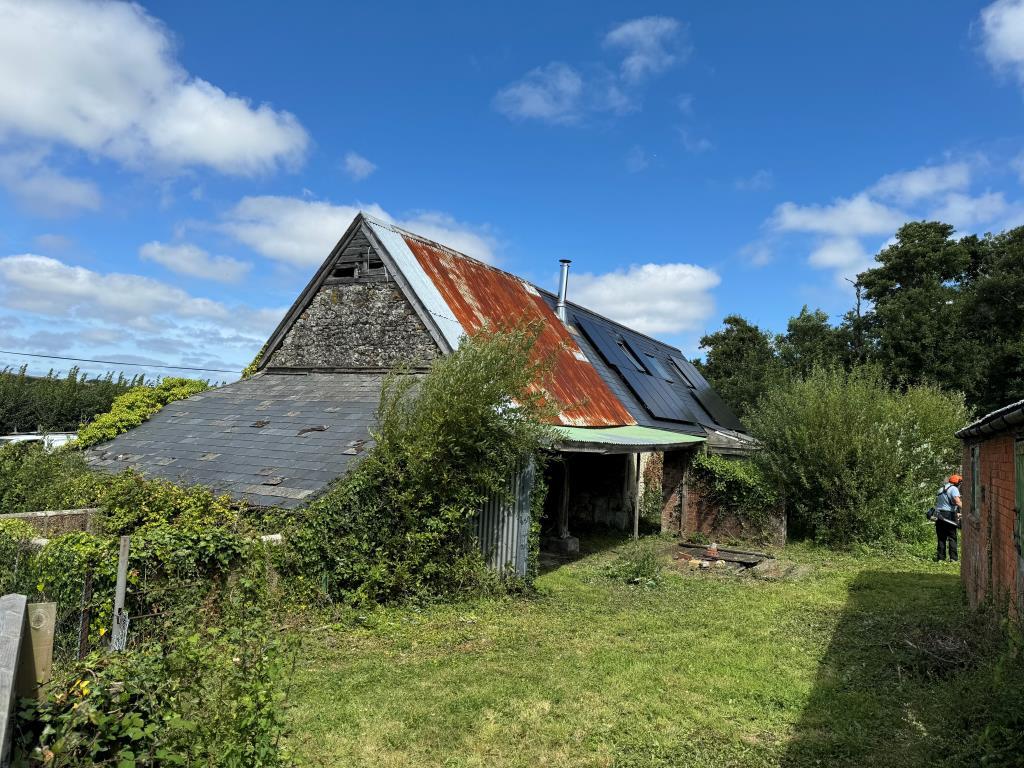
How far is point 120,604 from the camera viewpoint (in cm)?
615

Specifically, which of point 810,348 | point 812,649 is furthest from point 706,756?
point 810,348

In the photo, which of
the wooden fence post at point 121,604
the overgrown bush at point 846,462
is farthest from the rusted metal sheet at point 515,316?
the wooden fence post at point 121,604

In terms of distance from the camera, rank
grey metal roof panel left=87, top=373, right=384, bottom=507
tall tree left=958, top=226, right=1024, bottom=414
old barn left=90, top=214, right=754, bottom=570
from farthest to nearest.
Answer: tall tree left=958, top=226, right=1024, bottom=414 → old barn left=90, top=214, right=754, bottom=570 → grey metal roof panel left=87, top=373, right=384, bottom=507

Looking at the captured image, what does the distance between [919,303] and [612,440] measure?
27.4m

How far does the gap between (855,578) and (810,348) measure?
28.4 metres

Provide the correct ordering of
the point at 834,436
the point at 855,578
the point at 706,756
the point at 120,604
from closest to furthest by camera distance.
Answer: the point at 706,756, the point at 120,604, the point at 855,578, the point at 834,436

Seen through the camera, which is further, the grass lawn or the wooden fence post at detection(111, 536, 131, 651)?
the wooden fence post at detection(111, 536, 131, 651)

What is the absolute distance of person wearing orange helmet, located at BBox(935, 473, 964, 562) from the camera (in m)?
12.9

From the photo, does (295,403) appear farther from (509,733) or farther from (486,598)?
(509,733)

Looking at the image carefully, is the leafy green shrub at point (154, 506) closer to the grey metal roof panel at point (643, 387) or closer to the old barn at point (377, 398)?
the old barn at point (377, 398)

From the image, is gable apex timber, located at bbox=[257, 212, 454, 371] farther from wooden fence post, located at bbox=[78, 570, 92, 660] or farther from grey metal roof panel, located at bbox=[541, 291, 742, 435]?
wooden fence post, located at bbox=[78, 570, 92, 660]

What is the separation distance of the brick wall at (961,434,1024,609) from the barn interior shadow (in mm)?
474

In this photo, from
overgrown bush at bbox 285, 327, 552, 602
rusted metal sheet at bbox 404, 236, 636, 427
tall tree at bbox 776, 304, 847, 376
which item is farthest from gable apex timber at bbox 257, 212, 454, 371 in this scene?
tall tree at bbox 776, 304, 847, 376

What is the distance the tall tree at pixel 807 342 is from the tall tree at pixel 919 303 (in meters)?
1.76
